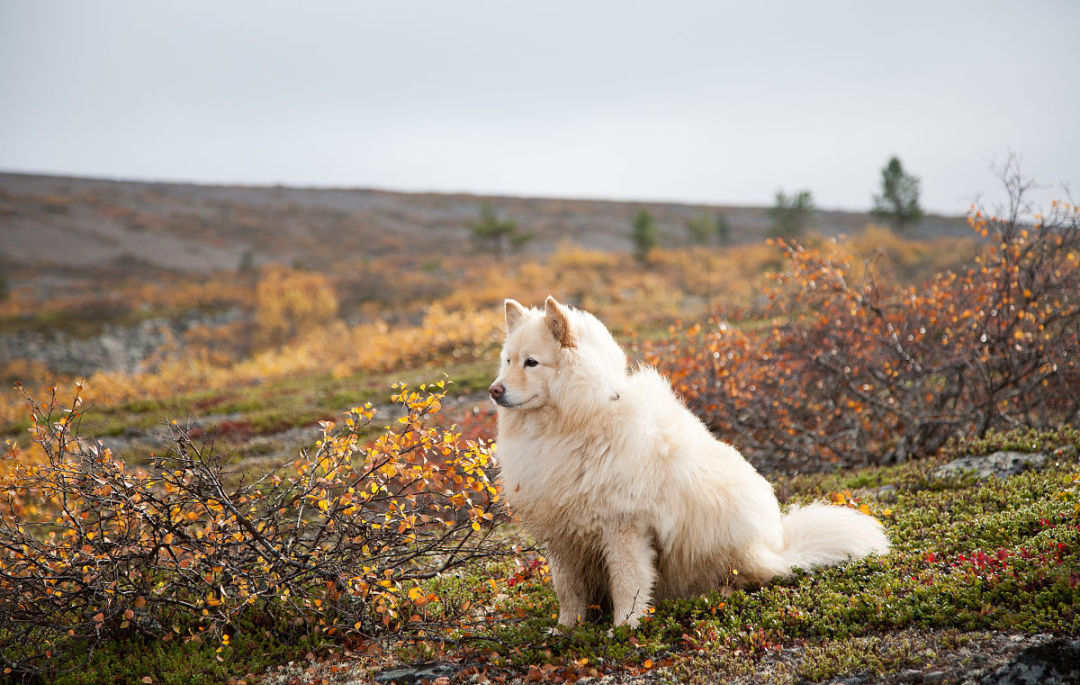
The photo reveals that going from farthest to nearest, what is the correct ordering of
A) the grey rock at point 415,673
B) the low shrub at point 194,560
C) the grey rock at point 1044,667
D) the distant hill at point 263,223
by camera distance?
the distant hill at point 263,223 < the low shrub at point 194,560 < the grey rock at point 415,673 < the grey rock at point 1044,667

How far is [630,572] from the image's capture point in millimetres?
4535

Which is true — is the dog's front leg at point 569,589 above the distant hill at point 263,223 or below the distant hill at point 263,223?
below

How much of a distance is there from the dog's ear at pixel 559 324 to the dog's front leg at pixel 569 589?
164cm

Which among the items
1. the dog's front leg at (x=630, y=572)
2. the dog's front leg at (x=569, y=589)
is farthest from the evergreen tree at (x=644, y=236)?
the dog's front leg at (x=630, y=572)

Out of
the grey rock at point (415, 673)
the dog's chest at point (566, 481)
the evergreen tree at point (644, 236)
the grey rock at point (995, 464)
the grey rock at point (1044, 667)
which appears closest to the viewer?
the grey rock at point (1044, 667)

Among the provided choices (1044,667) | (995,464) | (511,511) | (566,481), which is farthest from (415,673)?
(995,464)

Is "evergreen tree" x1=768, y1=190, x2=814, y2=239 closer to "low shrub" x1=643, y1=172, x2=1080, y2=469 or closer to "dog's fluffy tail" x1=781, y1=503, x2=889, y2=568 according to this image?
"low shrub" x1=643, y1=172, x2=1080, y2=469


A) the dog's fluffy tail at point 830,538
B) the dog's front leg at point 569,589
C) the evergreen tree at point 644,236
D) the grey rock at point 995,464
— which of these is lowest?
the dog's front leg at point 569,589

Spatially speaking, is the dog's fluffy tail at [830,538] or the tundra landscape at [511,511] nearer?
the tundra landscape at [511,511]

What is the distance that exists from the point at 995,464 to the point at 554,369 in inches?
208

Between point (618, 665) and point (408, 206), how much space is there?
88667 mm

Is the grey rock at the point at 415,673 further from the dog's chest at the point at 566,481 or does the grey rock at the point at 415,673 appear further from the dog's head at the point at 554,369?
the dog's head at the point at 554,369

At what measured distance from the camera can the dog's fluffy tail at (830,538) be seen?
507cm

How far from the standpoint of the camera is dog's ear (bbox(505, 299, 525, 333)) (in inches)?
190
